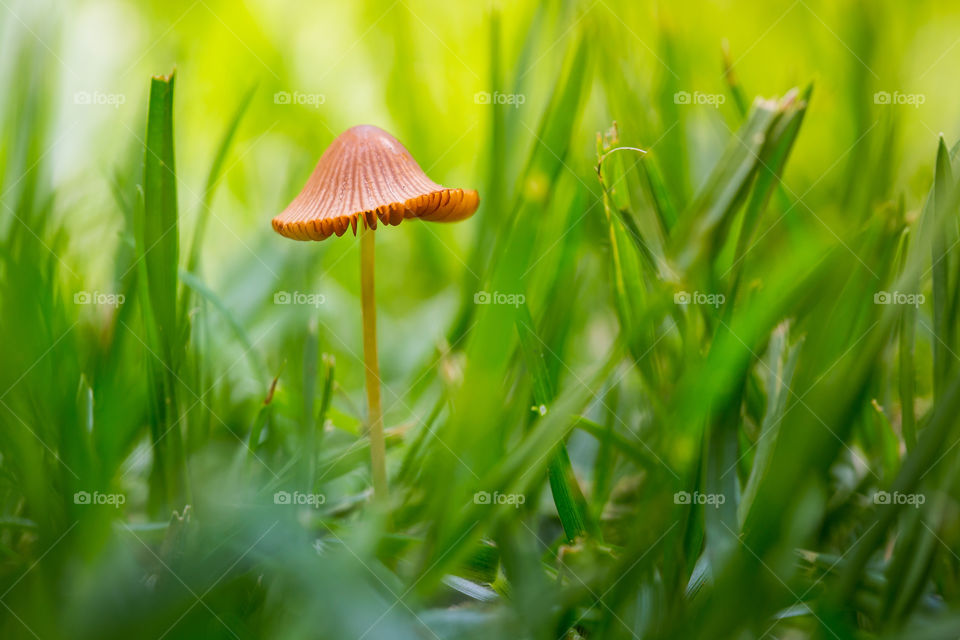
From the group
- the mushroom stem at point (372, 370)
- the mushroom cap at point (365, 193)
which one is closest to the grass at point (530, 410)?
the mushroom stem at point (372, 370)

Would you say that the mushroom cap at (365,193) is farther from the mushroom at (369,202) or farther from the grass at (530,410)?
the grass at (530,410)

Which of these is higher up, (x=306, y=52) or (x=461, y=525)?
(x=306, y=52)

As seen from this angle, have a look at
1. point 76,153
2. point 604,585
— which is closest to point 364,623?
point 604,585

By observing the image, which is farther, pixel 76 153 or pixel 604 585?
pixel 76 153

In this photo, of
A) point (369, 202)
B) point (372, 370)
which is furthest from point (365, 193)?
point (372, 370)

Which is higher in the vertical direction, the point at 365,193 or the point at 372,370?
the point at 365,193

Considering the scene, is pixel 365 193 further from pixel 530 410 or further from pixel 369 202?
pixel 530 410

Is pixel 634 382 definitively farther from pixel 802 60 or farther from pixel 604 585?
pixel 802 60
